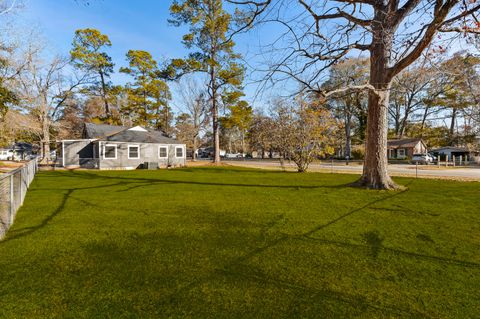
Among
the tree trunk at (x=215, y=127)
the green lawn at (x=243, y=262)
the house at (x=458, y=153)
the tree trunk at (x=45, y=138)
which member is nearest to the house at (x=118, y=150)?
the tree trunk at (x=215, y=127)

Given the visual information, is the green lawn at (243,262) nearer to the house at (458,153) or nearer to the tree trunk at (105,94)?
the tree trunk at (105,94)

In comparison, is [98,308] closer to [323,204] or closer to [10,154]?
[323,204]

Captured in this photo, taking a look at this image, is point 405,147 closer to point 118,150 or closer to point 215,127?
point 215,127

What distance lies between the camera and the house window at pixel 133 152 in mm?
20812

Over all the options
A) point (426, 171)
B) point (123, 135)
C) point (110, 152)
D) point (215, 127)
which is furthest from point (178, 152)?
point (426, 171)

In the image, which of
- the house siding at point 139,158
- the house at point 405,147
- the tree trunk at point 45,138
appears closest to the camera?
the house siding at point 139,158

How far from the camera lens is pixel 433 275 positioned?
2785 millimetres

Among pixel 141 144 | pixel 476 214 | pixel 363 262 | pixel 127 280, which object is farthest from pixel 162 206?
pixel 141 144

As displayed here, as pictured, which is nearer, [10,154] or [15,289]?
[15,289]

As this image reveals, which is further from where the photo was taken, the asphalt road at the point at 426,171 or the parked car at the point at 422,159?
the parked car at the point at 422,159

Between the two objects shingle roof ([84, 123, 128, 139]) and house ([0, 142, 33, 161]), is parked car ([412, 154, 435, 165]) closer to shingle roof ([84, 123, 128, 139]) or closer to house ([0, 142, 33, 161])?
shingle roof ([84, 123, 128, 139])

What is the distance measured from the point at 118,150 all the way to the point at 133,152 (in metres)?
1.26

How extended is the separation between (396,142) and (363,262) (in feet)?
139

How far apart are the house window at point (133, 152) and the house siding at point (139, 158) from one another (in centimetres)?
18
